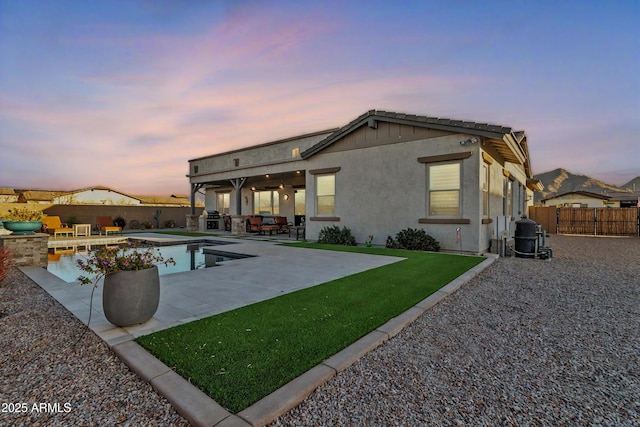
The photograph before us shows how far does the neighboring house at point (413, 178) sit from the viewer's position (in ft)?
29.5

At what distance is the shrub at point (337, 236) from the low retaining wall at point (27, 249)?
332 inches

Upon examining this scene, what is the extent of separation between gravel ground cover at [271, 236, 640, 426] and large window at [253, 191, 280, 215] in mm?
16461

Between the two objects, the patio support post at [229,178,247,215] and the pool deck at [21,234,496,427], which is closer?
the pool deck at [21,234,496,427]

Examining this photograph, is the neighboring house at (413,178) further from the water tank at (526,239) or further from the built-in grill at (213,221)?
the built-in grill at (213,221)

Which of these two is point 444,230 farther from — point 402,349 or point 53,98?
point 53,98

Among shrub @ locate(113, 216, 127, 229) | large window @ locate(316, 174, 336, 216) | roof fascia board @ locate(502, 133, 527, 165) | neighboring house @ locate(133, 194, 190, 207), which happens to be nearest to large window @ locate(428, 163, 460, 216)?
roof fascia board @ locate(502, 133, 527, 165)

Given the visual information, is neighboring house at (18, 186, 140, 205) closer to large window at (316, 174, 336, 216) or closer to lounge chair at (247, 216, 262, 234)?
lounge chair at (247, 216, 262, 234)

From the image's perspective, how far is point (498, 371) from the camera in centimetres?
249

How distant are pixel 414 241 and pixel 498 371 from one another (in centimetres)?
729

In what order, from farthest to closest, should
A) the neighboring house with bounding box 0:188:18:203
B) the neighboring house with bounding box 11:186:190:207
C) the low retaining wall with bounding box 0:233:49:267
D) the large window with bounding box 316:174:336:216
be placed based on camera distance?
the neighboring house with bounding box 0:188:18:203
the neighboring house with bounding box 11:186:190:207
the large window with bounding box 316:174:336:216
the low retaining wall with bounding box 0:233:49:267

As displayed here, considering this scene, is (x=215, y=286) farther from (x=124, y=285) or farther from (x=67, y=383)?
(x=67, y=383)

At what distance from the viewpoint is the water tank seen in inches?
337

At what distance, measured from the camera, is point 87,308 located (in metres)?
3.82

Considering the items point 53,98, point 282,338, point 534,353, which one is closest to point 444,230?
point 534,353
